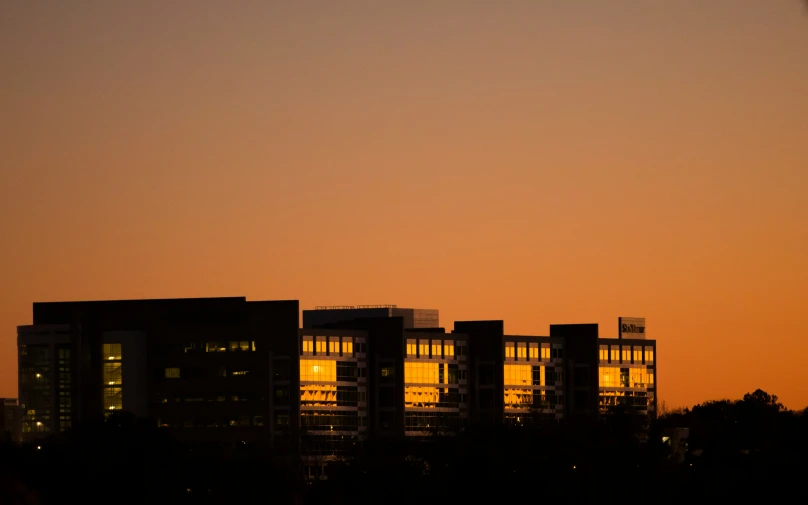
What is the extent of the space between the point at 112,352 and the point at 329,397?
27654 millimetres

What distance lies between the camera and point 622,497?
118 meters

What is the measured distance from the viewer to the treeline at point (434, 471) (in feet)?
365

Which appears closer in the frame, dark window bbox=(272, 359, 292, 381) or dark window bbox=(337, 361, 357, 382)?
dark window bbox=(272, 359, 292, 381)

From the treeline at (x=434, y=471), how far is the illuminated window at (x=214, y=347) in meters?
43.5

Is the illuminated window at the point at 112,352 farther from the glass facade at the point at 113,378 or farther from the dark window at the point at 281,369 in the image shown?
the dark window at the point at 281,369

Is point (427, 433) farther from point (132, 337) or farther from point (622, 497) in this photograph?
point (622, 497)

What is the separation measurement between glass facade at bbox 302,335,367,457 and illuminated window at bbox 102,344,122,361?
22686mm

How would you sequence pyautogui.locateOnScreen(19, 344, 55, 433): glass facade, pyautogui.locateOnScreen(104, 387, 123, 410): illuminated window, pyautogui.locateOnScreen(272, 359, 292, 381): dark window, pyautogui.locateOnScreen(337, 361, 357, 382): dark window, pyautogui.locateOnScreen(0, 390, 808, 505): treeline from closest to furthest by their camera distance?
1. pyautogui.locateOnScreen(0, 390, 808, 505): treeline
2. pyautogui.locateOnScreen(272, 359, 292, 381): dark window
3. pyautogui.locateOnScreen(104, 387, 123, 410): illuminated window
4. pyautogui.locateOnScreen(19, 344, 55, 433): glass facade
5. pyautogui.locateOnScreen(337, 361, 357, 382): dark window

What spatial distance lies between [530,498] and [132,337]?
94.4 meters

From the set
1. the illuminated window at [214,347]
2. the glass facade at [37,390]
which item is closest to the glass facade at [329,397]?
the illuminated window at [214,347]

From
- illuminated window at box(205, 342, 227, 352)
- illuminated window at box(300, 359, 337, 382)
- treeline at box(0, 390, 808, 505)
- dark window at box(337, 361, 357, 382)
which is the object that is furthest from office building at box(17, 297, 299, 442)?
treeline at box(0, 390, 808, 505)

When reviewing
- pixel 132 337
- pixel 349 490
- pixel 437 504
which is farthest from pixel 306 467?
pixel 437 504

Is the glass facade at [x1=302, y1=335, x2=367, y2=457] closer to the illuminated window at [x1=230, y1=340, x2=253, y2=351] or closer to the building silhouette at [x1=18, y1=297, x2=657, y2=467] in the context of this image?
the building silhouette at [x1=18, y1=297, x2=657, y2=467]

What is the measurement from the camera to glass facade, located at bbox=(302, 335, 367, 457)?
193 metres
